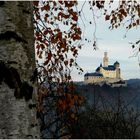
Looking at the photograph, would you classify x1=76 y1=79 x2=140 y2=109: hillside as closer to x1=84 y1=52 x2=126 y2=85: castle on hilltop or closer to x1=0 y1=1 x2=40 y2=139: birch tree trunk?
x1=84 y1=52 x2=126 y2=85: castle on hilltop

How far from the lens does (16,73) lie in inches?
96.9

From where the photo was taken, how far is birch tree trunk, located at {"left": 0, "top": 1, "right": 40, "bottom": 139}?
2377mm

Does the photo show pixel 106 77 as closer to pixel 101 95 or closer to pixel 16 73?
pixel 101 95

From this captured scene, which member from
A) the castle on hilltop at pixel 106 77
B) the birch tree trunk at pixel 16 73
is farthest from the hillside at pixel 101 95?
the birch tree trunk at pixel 16 73

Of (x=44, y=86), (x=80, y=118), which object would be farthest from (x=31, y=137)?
(x=80, y=118)

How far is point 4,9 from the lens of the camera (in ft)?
8.16

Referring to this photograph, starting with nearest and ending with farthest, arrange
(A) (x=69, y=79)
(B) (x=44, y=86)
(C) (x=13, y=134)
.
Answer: (C) (x=13, y=134), (A) (x=69, y=79), (B) (x=44, y=86)

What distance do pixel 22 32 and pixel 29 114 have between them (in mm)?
442

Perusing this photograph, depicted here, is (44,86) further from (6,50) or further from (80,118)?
(6,50)

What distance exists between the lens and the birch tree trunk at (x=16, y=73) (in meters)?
2.38

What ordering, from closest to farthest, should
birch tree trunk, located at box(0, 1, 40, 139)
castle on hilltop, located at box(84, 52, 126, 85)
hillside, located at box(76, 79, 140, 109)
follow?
birch tree trunk, located at box(0, 1, 40, 139) < hillside, located at box(76, 79, 140, 109) < castle on hilltop, located at box(84, 52, 126, 85)

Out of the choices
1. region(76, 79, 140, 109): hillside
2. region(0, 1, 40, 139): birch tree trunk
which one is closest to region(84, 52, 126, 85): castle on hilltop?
region(76, 79, 140, 109): hillside

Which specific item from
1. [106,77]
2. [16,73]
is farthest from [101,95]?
[106,77]

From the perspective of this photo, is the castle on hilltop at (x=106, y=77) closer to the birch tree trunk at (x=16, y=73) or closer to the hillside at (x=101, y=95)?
the hillside at (x=101, y=95)
